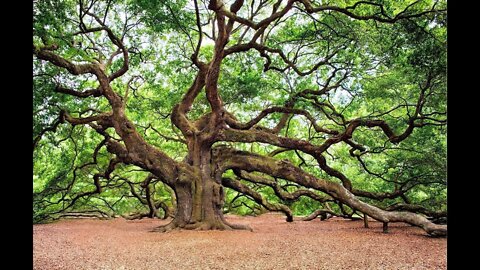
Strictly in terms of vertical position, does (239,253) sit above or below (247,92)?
below

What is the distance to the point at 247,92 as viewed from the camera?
1091 centimetres

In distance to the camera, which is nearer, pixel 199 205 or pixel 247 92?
pixel 199 205

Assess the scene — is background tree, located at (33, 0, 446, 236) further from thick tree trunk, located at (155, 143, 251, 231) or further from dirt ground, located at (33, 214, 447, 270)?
dirt ground, located at (33, 214, 447, 270)

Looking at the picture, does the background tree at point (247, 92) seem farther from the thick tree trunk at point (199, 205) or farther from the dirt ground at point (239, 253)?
the dirt ground at point (239, 253)

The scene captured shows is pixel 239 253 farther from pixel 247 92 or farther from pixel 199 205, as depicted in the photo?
pixel 247 92

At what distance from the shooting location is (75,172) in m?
12.6

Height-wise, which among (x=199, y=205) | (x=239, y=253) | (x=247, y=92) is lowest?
(x=239, y=253)

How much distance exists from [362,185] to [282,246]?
8.08 metres

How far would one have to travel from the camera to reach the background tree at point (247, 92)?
25.8 feet

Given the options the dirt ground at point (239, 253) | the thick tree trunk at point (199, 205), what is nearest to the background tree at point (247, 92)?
the thick tree trunk at point (199, 205)

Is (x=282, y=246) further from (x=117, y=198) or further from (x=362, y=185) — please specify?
(x=117, y=198)

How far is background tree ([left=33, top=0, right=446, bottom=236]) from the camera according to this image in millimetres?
7875

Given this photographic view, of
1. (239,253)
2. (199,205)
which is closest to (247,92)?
(199,205)
